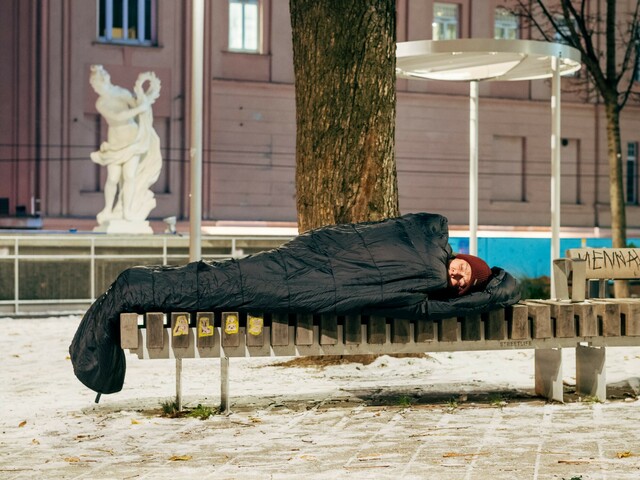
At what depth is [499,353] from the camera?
35.9 feet

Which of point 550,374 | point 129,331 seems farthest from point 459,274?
point 129,331

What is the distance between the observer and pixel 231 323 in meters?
6.50

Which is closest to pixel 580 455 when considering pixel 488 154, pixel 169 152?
pixel 169 152

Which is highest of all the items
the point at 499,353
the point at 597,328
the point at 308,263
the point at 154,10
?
the point at 154,10

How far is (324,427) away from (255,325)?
0.72 meters

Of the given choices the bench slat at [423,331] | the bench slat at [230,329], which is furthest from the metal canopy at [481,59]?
the bench slat at [230,329]

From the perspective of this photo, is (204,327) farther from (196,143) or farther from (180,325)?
(196,143)

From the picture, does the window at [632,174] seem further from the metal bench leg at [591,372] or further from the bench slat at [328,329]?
the bench slat at [328,329]

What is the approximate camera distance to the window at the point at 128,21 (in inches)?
1271

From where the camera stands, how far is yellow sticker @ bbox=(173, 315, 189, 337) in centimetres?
643

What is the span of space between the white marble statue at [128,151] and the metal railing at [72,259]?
393cm

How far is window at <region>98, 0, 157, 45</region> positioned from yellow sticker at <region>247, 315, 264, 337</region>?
1062 inches

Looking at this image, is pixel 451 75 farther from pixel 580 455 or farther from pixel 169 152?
pixel 169 152

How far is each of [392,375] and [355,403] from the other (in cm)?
167
